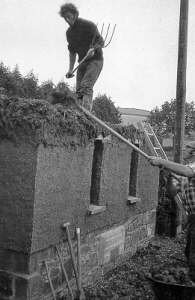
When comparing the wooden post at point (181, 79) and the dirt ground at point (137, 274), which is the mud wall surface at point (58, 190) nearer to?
the dirt ground at point (137, 274)

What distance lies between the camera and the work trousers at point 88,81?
6215 millimetres

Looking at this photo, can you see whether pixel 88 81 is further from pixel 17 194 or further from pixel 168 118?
pixel 168 118

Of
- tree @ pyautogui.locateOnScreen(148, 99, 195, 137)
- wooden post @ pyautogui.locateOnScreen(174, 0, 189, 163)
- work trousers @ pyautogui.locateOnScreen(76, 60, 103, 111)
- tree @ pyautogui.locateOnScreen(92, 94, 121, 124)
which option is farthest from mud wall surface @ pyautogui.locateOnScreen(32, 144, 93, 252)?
tree @ pyautogui.locateOnScreen(92, 94, 121, 124)

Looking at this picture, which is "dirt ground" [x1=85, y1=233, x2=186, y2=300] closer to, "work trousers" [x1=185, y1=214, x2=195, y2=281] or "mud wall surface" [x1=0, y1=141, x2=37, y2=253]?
"work trousers" [x1=185, y1=214, x2=195, y2=281]

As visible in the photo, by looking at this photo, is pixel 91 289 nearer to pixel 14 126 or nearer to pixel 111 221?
pixel 111 221

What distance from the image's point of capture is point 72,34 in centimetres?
631

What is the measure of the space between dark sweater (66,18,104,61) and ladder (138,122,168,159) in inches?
82.5

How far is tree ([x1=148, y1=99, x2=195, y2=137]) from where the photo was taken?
3198 centimetres

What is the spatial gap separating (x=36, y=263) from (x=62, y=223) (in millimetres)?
691

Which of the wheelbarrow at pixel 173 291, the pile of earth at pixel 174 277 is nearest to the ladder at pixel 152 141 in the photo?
the pile of earth at pixel 174 277

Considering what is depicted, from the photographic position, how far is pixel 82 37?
20.5 feet

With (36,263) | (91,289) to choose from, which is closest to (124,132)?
(91,289)

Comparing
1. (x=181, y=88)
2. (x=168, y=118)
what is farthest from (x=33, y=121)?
(x=168, y=118)

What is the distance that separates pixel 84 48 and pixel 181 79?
13.9 ft
